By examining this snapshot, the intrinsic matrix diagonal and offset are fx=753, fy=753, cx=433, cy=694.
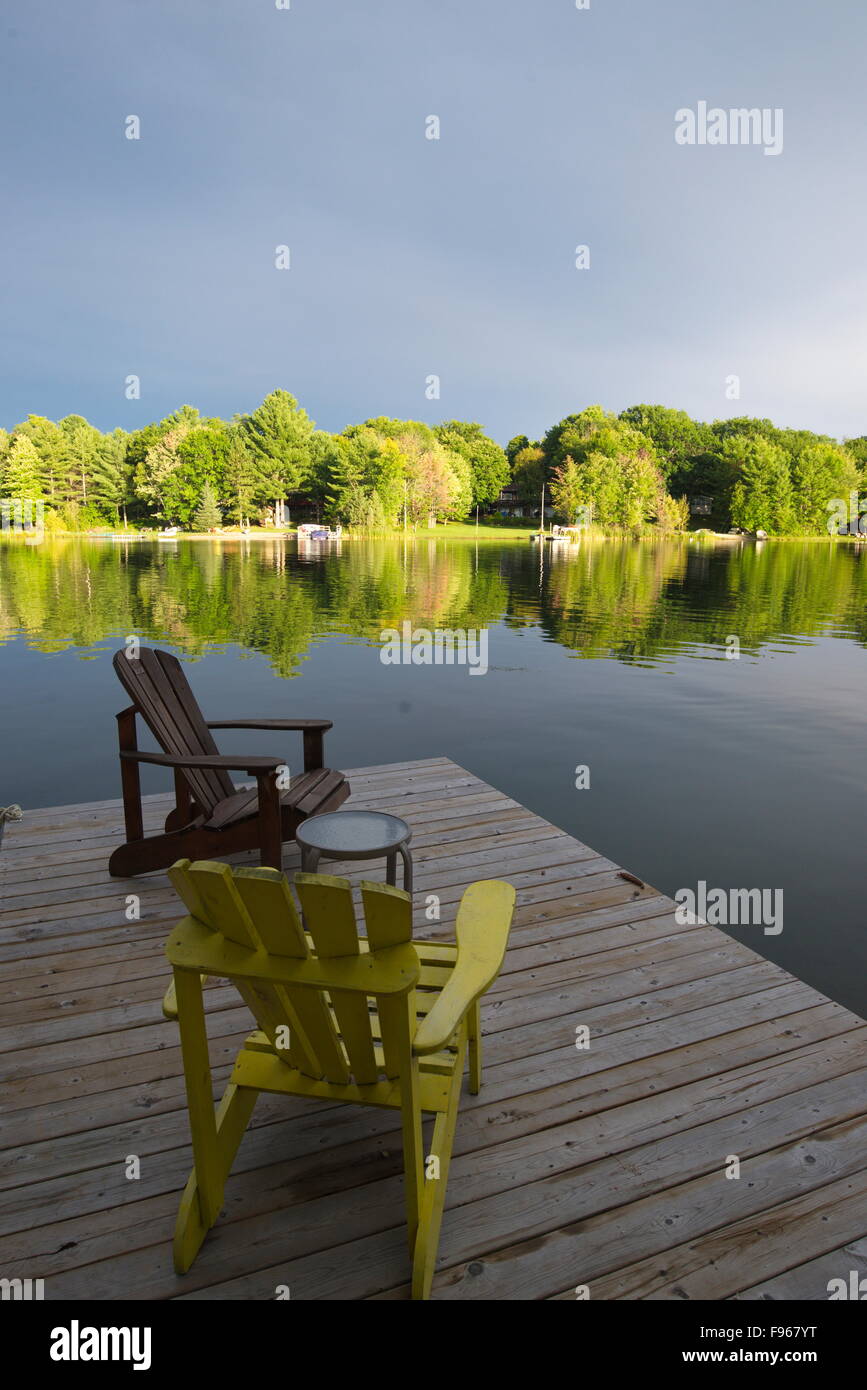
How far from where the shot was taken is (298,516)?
2810 inches

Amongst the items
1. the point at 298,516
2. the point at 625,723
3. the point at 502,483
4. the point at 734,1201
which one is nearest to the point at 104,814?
the point at 734,1201

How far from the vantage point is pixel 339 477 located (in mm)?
62156

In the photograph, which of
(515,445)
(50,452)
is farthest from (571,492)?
(50,452)

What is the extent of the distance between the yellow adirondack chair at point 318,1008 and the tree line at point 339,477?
190 feet

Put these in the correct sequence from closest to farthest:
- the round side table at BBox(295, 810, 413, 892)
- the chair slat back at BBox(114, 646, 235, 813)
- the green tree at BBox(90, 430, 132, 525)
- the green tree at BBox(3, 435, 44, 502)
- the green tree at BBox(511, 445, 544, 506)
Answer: the round side table at BBox(295, 810, 413, 892), the chair slat back at BBox(114, 646, 235, 813), the green tree at BBox(3, 435, 44, 502), the green tree at BBox(90, 430, 132, 525), the green tree at BBox(511, 445, 544, 506)

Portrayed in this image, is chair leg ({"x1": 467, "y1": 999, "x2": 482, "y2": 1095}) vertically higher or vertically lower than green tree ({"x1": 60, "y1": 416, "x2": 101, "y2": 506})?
lower

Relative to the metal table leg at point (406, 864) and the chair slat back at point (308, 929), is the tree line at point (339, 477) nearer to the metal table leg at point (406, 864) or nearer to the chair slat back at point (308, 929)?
the metal table leg at point (406, 864)

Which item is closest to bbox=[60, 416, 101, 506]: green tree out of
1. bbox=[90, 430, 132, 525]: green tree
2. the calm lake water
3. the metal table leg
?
bbox=[90, 430, 132, 525]: green tree

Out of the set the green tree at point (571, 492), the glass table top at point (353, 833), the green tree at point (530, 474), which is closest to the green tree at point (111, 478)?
the green tree at point (571, 492)

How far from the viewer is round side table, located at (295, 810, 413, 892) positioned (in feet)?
9.64

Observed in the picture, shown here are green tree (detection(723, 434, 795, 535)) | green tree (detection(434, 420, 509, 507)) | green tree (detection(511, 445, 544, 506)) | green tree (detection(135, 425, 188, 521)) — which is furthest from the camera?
green tree (detection(434, 420, 509, 507))

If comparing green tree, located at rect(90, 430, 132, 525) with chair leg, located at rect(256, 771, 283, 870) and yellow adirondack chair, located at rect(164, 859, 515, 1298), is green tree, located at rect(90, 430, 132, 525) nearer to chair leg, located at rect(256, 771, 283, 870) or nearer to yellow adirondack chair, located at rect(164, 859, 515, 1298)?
chair leg, located at rect(256, 771, 283, 870)

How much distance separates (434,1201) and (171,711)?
2845 mm
